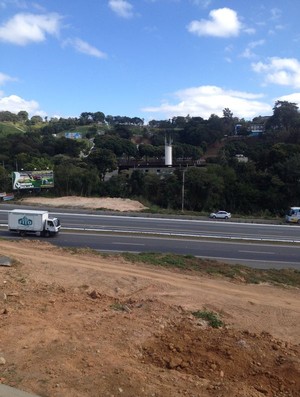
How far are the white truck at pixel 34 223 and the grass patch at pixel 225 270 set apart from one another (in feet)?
29.3

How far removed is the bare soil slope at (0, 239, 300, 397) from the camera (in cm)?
582

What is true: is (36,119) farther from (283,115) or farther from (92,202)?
(92,202)

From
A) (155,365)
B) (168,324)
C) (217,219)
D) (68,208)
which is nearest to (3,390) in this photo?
(155,365)

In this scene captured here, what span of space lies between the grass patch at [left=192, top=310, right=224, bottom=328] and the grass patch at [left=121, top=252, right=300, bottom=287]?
6.96m

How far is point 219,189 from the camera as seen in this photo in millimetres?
52438

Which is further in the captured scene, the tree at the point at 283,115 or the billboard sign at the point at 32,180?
the tree at the point at 283,115

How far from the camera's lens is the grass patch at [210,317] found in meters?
10.3

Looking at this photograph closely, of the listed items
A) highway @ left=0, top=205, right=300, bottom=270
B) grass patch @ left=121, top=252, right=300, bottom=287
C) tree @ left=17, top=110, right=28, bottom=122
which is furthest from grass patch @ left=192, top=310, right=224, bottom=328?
tree @ left=17, top=110, right=28, bottom=122

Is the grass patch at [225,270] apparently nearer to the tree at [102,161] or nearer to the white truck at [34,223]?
the white truck at [34,223]

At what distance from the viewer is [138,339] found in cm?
793

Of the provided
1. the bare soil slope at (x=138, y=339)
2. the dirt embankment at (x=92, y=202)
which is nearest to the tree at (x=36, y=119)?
the dirt embankment at (x=92, y=202)

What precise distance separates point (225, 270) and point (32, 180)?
1638 inches

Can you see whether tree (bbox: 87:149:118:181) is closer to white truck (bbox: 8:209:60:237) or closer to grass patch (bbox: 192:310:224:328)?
white truck (bbox: 8:209:60:237)

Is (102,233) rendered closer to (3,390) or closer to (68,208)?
(68,208)
